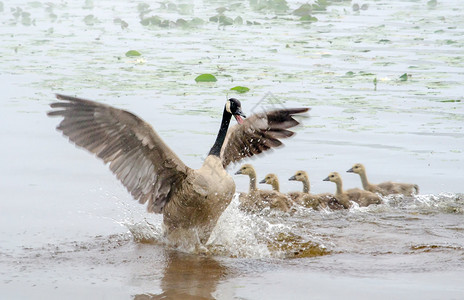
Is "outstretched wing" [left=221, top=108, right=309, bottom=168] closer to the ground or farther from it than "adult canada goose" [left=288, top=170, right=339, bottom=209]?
farther from it

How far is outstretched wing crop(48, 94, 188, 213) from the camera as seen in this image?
8.63 meters

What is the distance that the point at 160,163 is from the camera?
9023mm

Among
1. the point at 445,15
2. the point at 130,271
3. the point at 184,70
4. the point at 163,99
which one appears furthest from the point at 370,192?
the point at 445,15

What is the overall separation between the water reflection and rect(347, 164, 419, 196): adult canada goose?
3166mm

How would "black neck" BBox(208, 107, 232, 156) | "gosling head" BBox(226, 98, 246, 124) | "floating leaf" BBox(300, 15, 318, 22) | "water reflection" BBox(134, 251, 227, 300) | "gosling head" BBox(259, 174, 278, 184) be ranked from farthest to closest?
"floating leaf" BBox(300, 15, 318, 22) → "gosling head" BBox(259, 174, 278, 184) → "black neck" BBox(208, 107, 232, 156) → "gosling head" BBox(226, 98, 246, 124) → "water reflection" BBox(134, 251, 227, 300)

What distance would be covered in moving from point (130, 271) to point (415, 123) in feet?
23.7

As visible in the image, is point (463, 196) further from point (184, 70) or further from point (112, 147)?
point (184, 70)

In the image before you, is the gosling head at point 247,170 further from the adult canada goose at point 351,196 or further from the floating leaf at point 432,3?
the floating leaf at point 432,3

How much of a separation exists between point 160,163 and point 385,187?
3.48 meters

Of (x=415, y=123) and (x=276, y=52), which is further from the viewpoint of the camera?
(x=276, y=52)

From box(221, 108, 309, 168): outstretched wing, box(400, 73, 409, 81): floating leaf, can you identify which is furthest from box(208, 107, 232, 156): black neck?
box(400, 73, 409, 81): floating leaf

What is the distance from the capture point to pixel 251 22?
25.7 metres

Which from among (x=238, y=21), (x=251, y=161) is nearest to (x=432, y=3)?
(x=238, y=21)

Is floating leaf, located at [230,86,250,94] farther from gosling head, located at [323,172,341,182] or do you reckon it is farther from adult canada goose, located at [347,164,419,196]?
gosling head, located at [323,172,341,182]
